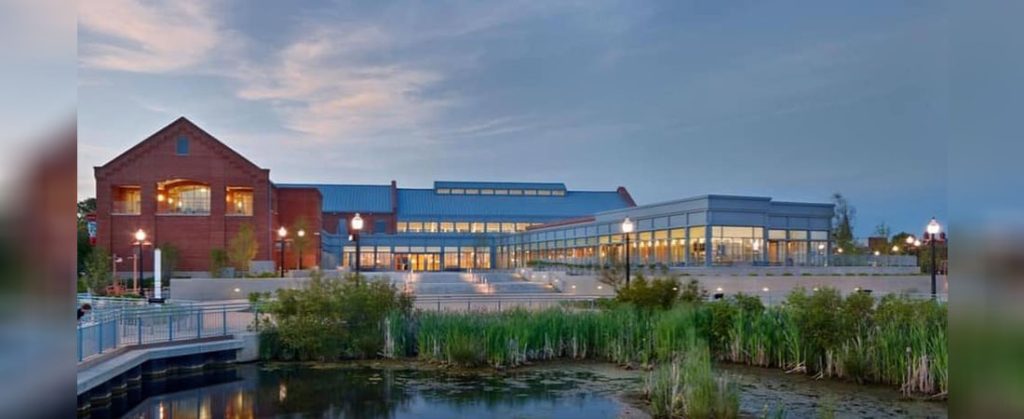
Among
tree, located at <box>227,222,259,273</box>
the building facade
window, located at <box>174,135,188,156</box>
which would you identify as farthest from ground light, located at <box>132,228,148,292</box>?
window, located at <box>174,135,188,156</box>

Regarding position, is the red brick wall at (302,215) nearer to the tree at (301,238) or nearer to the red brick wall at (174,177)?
the tree at (301,238)

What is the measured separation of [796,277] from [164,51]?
118 feet

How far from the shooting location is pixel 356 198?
8838 centimetres

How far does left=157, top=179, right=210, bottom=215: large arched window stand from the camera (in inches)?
2114

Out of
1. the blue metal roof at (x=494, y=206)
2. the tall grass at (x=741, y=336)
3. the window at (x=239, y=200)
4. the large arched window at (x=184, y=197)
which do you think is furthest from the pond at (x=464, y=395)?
the blue metal roof at (x=494, y=206)

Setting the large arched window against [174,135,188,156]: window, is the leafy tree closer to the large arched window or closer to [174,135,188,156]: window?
the large arched window

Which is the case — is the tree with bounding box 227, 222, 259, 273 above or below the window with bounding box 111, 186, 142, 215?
below

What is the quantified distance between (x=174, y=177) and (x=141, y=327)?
124 ft

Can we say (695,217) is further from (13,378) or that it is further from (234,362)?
(13,378)

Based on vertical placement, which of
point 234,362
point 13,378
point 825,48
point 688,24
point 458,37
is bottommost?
point 234,362

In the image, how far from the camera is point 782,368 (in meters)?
17.0

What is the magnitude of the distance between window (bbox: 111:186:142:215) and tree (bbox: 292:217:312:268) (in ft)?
36.2

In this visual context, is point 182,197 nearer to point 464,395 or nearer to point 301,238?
point 301,238

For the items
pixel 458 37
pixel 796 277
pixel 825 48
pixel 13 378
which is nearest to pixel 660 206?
pixel 796 277
